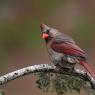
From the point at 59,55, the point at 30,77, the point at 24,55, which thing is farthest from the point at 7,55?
the point at 59,55

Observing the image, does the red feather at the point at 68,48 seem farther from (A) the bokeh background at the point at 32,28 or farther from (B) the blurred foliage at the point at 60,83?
(A) the bokeh background at the point at 32,28

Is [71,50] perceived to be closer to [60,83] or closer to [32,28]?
[60,83]

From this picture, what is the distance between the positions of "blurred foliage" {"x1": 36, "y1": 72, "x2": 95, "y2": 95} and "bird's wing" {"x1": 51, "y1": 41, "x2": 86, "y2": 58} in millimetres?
437

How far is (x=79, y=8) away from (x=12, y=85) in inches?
192

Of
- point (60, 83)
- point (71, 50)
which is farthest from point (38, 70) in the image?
point (71, 50)

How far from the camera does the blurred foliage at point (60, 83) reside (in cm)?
818

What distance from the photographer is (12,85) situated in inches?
554

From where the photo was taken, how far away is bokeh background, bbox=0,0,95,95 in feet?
48.5

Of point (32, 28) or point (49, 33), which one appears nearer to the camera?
point (49, 33)

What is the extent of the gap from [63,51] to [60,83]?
699 mm

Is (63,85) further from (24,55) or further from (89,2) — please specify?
(89,2)

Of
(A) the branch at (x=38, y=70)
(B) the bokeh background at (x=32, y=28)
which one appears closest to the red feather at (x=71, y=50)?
(A) the branch at (x=38, y=70)

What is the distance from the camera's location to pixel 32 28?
1691 cm

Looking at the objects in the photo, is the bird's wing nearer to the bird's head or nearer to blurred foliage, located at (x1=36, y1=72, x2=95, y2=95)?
the bird's head
